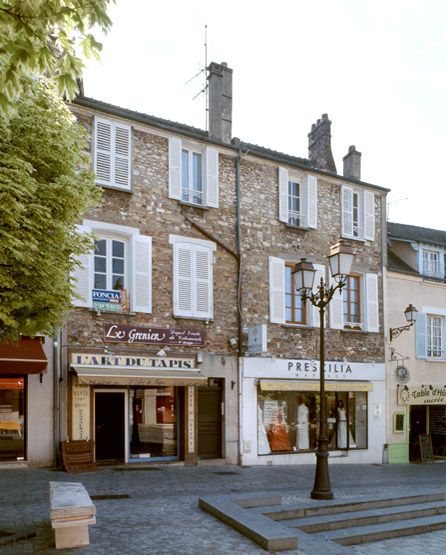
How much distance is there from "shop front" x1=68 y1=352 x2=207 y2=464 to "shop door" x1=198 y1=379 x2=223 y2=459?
466 mm

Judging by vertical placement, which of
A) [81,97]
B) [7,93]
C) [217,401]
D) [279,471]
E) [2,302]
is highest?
[81,97]

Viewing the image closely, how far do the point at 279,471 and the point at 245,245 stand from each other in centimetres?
600

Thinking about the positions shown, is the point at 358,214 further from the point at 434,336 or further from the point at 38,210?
the point at 38,210

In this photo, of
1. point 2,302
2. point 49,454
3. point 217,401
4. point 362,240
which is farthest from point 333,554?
point 362,240

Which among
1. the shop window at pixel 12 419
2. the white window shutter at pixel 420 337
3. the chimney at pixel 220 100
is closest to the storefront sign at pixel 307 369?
the white window shutter at pixel 420 337

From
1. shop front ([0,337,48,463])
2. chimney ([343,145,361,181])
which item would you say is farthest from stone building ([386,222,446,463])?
shop front ([0,337,48,463])

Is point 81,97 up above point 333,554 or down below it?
above

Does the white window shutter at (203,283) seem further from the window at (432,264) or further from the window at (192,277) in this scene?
the window at (432,264)

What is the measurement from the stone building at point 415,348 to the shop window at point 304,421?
3.99 ft

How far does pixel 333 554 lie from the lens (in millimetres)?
7574

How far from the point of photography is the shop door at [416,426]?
2125cm

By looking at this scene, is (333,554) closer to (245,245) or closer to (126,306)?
(126,306)

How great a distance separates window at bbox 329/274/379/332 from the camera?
1956 centimetres

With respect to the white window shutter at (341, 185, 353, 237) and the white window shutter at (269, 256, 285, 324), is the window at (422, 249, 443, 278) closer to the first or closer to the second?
the white window shutter at (341, 185, 353, 237)
